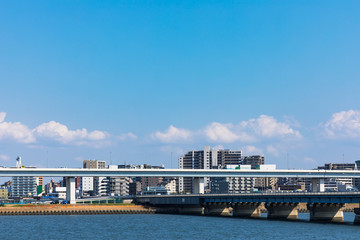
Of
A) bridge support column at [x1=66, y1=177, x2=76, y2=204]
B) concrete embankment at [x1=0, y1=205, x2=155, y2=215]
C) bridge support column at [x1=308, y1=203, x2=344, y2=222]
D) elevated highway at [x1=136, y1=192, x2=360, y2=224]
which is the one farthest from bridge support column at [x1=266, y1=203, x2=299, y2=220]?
bridge support column at [x1=66, y1=177, x2=76, y2=204]

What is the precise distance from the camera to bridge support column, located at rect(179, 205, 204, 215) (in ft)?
579

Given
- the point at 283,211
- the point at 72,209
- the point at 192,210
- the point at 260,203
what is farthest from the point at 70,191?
the point at 283,211

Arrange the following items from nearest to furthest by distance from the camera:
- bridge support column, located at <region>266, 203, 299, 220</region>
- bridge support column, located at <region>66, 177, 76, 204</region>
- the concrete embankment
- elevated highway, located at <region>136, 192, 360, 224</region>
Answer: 1. elevated highway, located at <region>136, 192, 360, 224</region>
2. bridge support column, located at <region>266, 203, 299, 220</region>
3. the concrete embankment
4. bridge support column, located at <region>66, 177, 76, 204</region>

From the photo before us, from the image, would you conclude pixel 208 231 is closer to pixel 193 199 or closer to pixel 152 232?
pixel 152 232

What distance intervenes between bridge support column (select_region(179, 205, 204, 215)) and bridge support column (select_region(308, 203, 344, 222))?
4678 centimetres

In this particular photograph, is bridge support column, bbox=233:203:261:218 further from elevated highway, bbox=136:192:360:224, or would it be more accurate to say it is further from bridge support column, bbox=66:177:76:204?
bridge support column, bbox=66:177:76:204

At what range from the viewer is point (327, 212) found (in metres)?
135

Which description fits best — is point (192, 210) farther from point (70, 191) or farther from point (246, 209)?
point (70, 191)

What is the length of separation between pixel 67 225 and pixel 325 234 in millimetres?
55371

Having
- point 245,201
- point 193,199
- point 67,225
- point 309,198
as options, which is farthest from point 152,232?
point 193,199

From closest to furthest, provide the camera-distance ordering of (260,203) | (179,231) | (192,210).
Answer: (179,231) → (260,203) → (192,210)

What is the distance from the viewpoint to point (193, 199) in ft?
576

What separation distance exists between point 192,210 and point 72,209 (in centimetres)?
3666

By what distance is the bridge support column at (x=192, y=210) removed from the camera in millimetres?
176375
